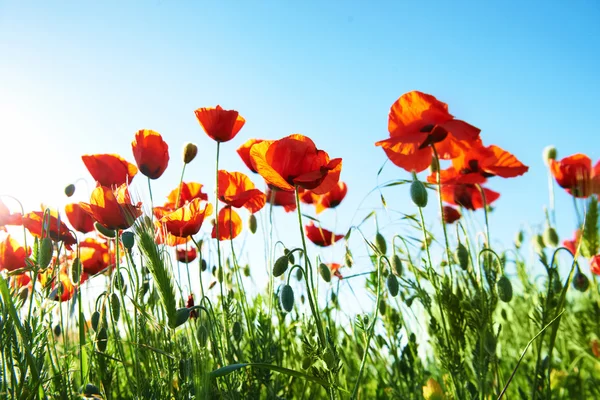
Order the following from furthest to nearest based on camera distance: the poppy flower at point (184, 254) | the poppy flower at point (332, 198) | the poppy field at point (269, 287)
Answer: the poppy flower at point (332, 198) → the poppy flower at point (184, 254) → the poppy field at point (269, 287)

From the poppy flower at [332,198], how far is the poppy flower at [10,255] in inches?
54.6

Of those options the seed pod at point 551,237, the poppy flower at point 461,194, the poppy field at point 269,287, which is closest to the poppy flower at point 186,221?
the poppy field at point 269,287

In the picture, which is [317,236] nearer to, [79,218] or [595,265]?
[79,218]

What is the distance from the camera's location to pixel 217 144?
80.2 inches

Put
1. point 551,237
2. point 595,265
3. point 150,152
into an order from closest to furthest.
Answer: point 150,152
point 595,265
point 551,237

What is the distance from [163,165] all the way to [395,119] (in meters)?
0.88

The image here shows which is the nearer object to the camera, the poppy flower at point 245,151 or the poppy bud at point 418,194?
the poppy bud at point 418,194

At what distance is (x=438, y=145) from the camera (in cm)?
197

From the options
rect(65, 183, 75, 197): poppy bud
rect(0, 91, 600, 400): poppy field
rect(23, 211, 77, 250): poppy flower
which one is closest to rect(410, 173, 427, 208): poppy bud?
rect(0, 91, 600, 400): poppy field

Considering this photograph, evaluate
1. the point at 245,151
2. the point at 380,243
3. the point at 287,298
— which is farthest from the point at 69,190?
the point at 380,243

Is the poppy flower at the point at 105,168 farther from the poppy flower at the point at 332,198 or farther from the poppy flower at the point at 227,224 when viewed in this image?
the poppy flower at the point at 332,198

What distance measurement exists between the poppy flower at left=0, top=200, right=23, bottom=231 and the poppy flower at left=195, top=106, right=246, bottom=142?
77cm

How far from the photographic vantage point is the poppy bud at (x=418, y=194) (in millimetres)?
1662

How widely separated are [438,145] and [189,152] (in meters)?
0.94
